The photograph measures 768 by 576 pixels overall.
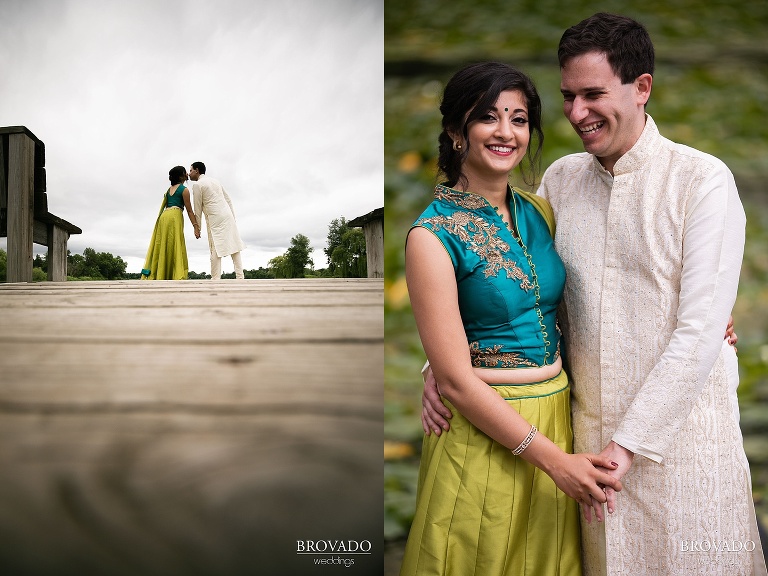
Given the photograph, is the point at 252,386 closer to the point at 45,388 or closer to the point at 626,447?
the point at 45,388

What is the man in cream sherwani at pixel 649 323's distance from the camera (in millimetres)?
1335

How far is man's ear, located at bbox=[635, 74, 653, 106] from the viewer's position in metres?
1.43

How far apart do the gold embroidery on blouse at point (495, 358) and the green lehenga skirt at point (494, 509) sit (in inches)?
1.9

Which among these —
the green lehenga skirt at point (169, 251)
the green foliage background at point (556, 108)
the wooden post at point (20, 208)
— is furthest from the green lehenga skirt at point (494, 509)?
the wooden post at point (20, 208)

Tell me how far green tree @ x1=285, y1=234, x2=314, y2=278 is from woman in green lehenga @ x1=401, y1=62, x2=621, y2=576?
2.87 feet

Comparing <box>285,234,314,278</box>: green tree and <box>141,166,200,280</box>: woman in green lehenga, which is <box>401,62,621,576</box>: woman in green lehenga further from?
<box>141,166,200,280</box>: woman in green lehenga

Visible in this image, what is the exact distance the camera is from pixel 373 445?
2160 mm

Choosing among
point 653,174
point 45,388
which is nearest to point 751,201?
point 653,174

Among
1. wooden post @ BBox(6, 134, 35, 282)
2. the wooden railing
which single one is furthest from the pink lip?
wooden post @ BBox(6, 134, 35, 282)

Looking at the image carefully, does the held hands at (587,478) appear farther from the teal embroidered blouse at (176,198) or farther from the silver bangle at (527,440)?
the teal embroidered blouse at (176,198)

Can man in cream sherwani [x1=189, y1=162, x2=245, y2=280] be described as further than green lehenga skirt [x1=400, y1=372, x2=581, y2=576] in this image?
Yes

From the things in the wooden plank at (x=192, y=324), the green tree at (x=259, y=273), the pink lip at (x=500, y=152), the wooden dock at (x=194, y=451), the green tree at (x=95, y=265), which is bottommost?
the wooden dock at (x=194, y=451)

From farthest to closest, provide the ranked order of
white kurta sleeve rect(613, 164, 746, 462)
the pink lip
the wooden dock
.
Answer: the wooden dock < the pink lip < white kurta sleeve rect(613, 164, 746, 462)

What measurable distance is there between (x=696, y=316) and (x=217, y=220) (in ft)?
5.13
